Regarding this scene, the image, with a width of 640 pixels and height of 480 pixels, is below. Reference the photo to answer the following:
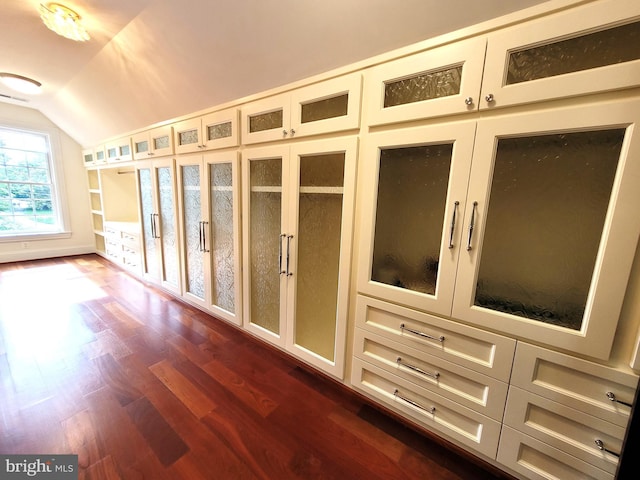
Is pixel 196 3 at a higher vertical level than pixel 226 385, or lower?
higher

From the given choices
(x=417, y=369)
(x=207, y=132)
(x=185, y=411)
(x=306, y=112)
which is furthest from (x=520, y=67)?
(x=185, y=411)

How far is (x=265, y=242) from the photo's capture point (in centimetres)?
221

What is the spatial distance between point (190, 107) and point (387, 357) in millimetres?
2801

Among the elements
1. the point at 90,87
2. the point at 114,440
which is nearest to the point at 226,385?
the point at 114,440

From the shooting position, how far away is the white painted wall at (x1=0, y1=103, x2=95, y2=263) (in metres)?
4.29

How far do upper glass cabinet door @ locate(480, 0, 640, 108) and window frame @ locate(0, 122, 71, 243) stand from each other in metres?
6.79

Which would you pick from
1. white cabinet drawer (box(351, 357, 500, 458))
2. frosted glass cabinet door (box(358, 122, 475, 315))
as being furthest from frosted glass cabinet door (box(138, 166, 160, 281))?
white cabinet drawer (box(351, 357, 500, 458))

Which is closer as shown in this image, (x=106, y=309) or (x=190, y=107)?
(x=190, y=107)

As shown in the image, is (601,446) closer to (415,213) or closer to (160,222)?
(415,213)

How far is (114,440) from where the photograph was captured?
53.6 inches

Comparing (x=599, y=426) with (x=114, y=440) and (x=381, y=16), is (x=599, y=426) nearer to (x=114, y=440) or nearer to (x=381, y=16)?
(x=381, y=16)

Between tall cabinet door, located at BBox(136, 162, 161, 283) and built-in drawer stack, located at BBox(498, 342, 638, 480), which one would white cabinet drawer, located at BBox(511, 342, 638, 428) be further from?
tall cabinet door, located at BBox(136, 162, 161, 283)

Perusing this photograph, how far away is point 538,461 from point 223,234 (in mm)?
2676

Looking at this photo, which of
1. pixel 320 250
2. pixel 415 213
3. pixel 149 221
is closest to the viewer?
pixel 415 213
